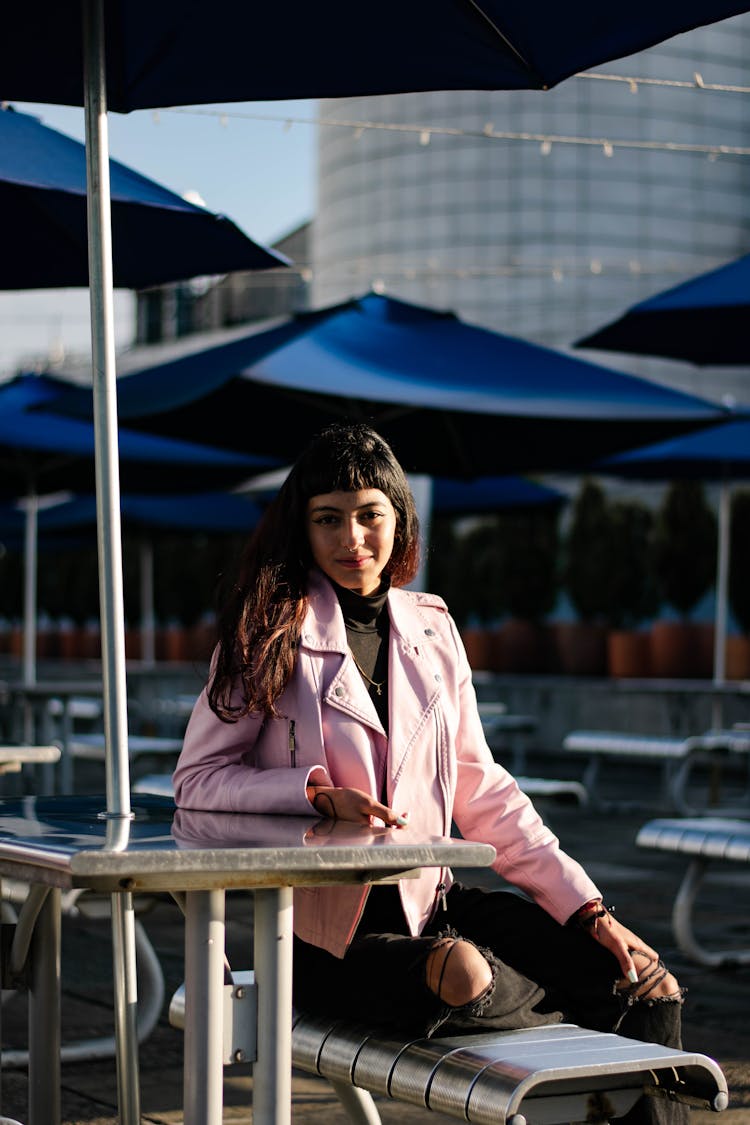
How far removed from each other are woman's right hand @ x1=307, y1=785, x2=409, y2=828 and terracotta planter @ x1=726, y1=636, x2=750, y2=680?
36.3ft

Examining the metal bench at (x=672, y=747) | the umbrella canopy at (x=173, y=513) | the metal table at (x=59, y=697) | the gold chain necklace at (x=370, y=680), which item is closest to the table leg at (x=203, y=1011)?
the gold chain necklace at (x=370, y=680)

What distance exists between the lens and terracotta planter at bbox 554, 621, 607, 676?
1496 cm

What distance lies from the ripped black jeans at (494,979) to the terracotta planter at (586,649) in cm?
1230

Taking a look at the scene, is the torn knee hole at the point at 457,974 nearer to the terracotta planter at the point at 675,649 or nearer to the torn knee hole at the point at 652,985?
the torn knee hole at the point at 652,985

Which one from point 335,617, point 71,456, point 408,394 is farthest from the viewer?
point 71,456

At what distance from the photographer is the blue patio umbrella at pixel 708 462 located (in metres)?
9.88

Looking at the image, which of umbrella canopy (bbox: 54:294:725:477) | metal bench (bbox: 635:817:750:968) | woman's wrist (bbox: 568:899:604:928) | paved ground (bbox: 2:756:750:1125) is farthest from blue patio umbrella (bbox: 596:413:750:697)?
woman's wrist (bbox: 568:899:604:928)

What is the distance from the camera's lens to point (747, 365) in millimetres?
7324

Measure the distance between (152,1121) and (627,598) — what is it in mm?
11149

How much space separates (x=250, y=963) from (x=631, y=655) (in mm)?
9369

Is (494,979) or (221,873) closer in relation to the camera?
(221,873)

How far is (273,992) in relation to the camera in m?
2.23

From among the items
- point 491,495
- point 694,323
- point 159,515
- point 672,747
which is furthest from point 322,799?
point 159,515

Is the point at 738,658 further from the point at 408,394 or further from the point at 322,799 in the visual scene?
the point at 322,799
